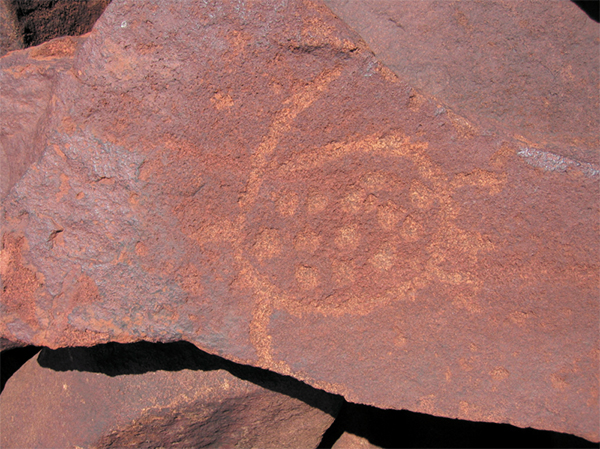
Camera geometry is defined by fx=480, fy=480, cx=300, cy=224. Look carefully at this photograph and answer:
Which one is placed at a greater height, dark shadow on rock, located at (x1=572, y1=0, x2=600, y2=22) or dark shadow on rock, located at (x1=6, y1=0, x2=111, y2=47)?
dark shadow on rock, located at (x1=6, y1=0, x2=111, y2=47)

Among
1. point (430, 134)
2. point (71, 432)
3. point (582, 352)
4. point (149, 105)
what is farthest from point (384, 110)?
point (71, 432)

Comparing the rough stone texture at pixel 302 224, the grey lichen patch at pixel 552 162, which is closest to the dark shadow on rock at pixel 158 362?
the rough stone texture at pixel 302 224

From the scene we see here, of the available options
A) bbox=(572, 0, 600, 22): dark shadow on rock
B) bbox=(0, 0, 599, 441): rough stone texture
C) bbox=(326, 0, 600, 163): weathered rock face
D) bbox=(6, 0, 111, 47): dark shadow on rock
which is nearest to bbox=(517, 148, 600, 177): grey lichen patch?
bbox=(0, 0, 599, 441): rough stone texture

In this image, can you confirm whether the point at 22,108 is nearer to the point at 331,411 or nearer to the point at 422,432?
the point at 331,411

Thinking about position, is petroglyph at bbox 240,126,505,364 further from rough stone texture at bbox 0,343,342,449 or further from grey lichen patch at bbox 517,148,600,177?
rough stone texture at bbox 0,343,342,449

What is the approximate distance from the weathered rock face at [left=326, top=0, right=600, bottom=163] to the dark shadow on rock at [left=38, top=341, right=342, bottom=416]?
667 millimetres

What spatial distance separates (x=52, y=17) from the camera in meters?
1.03

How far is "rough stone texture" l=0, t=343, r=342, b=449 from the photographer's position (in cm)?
97

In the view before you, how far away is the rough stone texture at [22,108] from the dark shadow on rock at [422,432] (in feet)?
3.00

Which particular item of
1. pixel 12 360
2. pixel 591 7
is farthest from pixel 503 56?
pixel 12 360

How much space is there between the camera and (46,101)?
0.85 m

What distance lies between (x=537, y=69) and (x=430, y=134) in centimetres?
35

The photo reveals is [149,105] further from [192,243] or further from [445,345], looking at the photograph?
[445,345]

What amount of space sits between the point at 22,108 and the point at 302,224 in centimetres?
55
